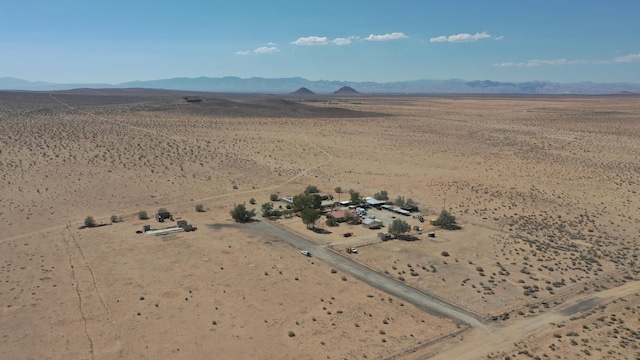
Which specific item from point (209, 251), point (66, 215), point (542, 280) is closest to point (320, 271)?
point (209, 251)

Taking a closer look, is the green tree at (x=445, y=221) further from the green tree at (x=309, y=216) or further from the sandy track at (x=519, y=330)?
the sandy track at (x=519, y=330)

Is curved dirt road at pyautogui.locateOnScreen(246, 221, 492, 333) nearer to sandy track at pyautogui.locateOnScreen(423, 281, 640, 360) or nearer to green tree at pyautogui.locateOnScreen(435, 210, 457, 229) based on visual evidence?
sandy track at pyautogui.locateOnScreen(423, 281, 640, 360)

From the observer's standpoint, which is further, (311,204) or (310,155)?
(310,155)

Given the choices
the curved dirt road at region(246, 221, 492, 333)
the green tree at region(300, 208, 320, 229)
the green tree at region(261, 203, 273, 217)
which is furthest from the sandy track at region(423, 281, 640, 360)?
the green tree at region(261, 203, 273, 217)

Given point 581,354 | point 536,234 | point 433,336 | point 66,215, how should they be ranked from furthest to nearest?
point 66,215 → point 536,234 → point 433,336 → point 581,354

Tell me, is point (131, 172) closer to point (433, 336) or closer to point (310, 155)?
point (310, 155)

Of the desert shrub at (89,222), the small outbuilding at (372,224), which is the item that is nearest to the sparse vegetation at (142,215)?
the desert shrub at (89,222)
